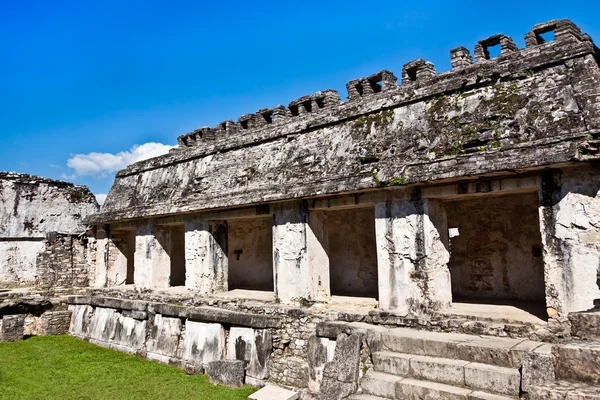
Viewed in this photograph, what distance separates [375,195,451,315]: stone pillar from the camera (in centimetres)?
657

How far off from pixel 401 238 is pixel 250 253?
6.54 m

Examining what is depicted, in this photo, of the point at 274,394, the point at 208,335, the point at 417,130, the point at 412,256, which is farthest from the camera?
the point at 208,335

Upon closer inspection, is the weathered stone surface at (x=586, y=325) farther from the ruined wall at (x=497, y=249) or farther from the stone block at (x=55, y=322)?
the stone block at (x=55, y=322)

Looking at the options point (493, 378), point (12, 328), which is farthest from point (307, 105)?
point (12, 328)

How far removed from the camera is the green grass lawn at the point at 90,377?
7.64m

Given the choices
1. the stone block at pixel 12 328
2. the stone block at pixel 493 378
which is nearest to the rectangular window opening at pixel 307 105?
the stone block at pixel 493 378

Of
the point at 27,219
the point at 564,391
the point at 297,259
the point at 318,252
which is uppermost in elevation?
the point at 27,219

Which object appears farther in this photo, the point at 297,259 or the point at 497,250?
the point at 497,250

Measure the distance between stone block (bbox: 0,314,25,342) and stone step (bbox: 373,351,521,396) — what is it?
982 centimetres

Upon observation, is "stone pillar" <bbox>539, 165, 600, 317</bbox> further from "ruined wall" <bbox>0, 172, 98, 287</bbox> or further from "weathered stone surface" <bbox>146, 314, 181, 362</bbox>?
"ruined wall" <bbox>0, 172, 98, 287</bbox>

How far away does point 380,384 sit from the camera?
551 cm

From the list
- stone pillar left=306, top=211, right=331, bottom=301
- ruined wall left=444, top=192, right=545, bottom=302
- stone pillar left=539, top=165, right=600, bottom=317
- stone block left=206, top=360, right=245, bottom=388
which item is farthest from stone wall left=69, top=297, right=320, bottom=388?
stone pillar left=539, top=165, right=600, bottom=317

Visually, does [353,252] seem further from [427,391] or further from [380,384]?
[427,391]

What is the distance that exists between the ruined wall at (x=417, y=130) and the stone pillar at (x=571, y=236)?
0.39 meters
